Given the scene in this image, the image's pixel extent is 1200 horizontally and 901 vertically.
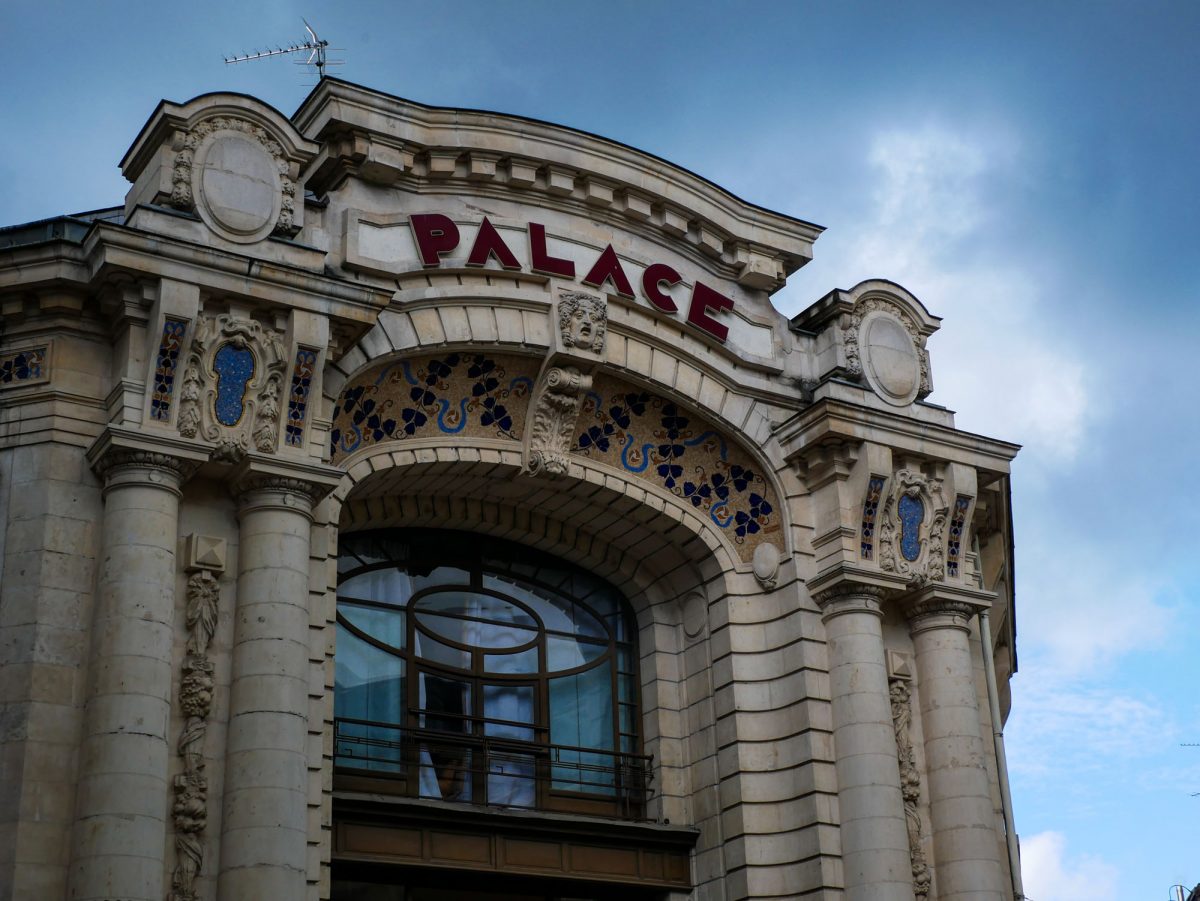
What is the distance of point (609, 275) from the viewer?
1984 centimetres

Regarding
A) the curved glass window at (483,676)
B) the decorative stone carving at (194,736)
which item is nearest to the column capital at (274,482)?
the decorative stone carving at (194,736)

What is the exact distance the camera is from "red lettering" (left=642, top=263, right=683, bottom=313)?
20078mm

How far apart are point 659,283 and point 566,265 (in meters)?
1.31

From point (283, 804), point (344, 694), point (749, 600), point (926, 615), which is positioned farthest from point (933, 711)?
point (283, 804)

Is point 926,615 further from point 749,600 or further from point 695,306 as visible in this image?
point 695,306

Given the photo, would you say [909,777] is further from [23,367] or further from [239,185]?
[23,367]

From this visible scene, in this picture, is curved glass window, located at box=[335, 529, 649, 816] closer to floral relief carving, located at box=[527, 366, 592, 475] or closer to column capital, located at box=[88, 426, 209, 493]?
floral relief carving, located at box=[527, 366, 592, 475]

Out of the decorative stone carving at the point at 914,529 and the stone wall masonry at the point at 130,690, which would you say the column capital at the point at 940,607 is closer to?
the decorative stone carving at the point at 914,529

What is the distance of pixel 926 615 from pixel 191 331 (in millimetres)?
9271

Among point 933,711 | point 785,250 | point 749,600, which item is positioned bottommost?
point 933,711

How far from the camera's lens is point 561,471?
19.3m

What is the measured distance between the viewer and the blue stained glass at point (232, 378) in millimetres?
16281

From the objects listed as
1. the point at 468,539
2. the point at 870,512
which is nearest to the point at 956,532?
the point at 870,512

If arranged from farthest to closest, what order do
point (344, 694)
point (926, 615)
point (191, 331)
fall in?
point (926, 615) < point (344, 694) < point (191, 331)
